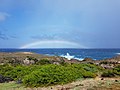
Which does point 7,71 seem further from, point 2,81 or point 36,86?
point 36,86

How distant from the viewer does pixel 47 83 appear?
38.5ft

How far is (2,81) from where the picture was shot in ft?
43.2

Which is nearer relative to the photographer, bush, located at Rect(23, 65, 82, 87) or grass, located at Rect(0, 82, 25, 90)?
grass, located at Rect(0, 82, 25, 90)

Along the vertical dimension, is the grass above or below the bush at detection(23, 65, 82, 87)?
below

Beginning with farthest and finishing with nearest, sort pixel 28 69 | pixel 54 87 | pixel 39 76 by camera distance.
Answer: pixel 28 69
pixel 39 76
pixel 54 87

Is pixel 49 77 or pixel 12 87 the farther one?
pixel 49 77

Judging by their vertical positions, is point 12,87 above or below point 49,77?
below

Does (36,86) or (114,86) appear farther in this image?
(36,86)

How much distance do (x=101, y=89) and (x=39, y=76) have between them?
3.01 meters

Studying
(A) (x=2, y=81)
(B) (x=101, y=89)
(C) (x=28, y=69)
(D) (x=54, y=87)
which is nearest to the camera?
(B) (x=101, y=89)

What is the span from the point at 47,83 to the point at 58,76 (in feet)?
2.09

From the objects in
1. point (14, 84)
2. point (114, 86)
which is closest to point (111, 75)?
point (114, 86)

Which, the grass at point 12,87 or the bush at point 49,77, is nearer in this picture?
the grass at point 12,87

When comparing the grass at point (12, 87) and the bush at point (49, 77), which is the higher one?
the bush at point (49, 77)
